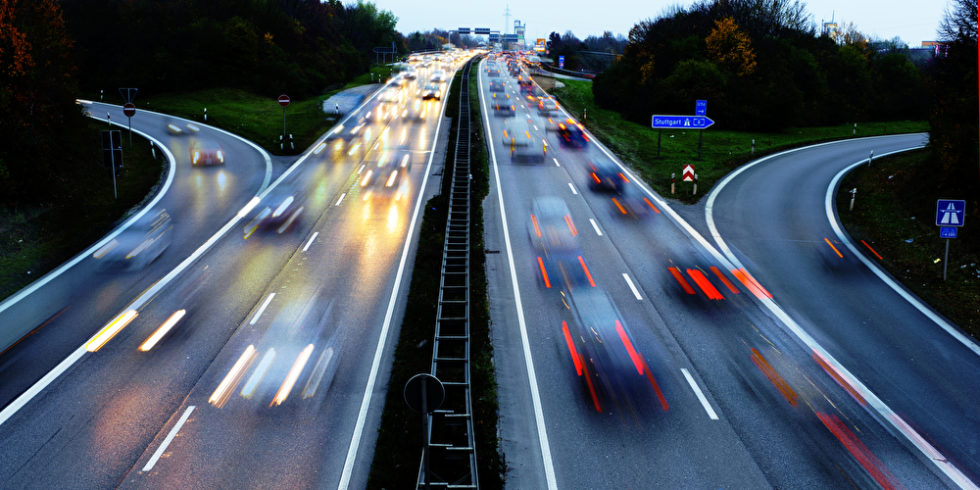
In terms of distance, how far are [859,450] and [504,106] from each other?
50253 mm

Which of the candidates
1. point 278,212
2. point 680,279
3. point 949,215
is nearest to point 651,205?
point 680,279

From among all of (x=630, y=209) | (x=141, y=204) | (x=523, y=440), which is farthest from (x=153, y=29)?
(x=523, y=440)

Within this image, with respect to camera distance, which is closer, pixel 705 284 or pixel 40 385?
pixel 40 385

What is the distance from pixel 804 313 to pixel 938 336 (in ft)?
9.55

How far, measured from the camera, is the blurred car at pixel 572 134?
4031cm

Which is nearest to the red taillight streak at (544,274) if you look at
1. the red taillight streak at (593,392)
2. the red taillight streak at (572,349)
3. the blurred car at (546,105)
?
the red taillight streak at (572,349)

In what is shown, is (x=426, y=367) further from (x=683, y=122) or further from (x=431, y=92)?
(x=431, y=92)

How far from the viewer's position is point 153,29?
66.1m

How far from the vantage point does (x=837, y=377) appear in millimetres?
12383

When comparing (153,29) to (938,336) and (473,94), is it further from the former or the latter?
(938,336)

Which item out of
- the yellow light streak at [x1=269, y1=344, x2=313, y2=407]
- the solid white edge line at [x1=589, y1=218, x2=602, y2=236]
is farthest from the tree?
the yellow light streak at [x1=269, y1=344, x2=313, y2=407]

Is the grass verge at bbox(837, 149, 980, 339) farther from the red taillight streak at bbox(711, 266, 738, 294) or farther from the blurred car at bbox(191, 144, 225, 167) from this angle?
the blurred car at bbox(191, 144, 225, 167)

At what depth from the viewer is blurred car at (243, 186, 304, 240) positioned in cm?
2234

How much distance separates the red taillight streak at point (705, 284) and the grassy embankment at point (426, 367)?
251 inches
